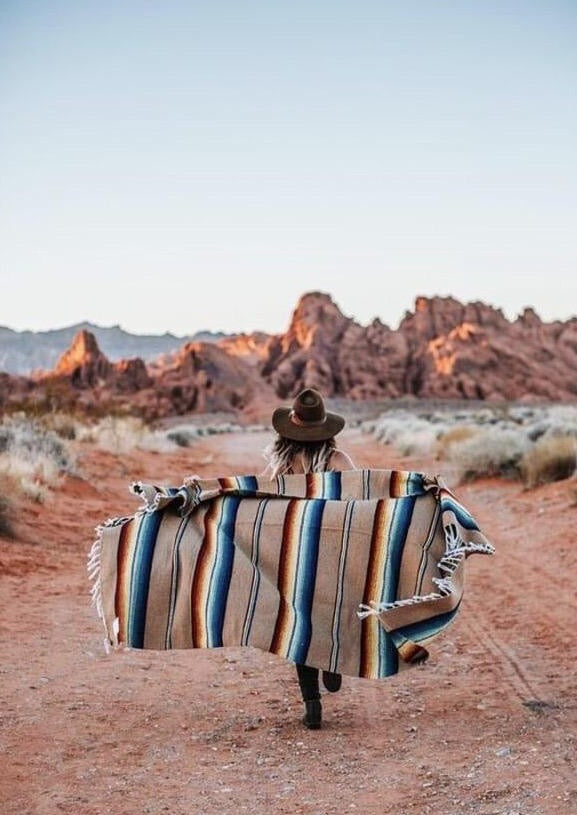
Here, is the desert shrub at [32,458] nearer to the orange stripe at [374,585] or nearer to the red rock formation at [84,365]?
the orange stripe at [374,585]

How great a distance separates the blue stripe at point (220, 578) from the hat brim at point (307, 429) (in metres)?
0.67

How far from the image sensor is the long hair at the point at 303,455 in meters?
6.16

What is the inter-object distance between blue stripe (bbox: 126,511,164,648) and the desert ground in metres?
0.64

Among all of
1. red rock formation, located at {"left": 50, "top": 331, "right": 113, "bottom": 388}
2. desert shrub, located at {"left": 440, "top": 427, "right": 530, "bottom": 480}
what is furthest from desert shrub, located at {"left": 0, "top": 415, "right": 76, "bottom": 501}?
red rock formation, located at {"left": 50, "top": 331, "right": 113, "bottom": 388}

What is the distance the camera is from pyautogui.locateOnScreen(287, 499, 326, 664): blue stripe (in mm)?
5461

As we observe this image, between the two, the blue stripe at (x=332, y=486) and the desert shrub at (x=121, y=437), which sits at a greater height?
the blue stripe at (x=332, y=486)

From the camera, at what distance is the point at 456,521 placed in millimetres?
5531

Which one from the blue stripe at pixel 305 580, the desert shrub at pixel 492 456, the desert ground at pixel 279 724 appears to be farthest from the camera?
the desert shrub at pixel 492 456

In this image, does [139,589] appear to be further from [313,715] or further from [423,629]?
[423,629]

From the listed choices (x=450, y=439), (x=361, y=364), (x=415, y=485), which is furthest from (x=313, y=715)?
(x=361, y=364)

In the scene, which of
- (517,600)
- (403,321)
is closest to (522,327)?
(403,321)

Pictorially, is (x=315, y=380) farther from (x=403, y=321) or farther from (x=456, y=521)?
(x=456, y=521)

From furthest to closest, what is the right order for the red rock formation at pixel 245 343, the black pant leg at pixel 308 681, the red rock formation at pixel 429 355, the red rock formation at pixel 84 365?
the red rock formation at pixel 245 343 < the red rock formation at pixel 429 355 < the red rock formation at pixel 84 365 < the black pant leg at pixel 308 681

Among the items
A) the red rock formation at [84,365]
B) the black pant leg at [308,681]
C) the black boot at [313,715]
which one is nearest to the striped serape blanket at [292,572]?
the black pant leg at [308,681]
